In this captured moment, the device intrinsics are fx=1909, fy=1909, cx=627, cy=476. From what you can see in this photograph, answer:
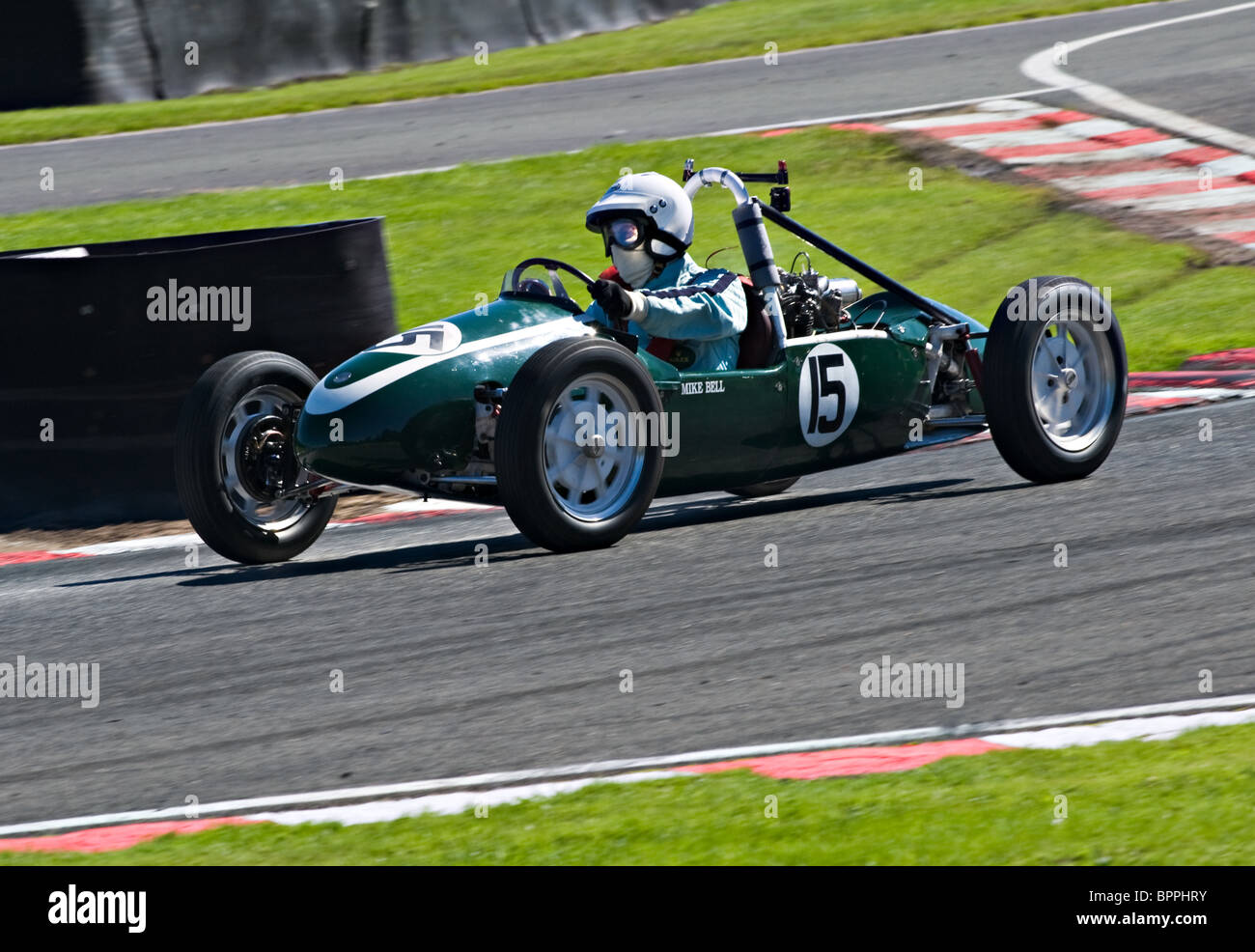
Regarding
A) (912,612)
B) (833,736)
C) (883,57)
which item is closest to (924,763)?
(833,736)

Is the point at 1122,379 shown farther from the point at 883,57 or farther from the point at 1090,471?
the point at 883,57

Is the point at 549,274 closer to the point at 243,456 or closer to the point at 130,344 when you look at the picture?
the point at 243,456

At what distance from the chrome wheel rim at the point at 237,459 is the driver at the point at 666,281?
129cm

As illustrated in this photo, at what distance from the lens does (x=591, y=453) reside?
6918 mm

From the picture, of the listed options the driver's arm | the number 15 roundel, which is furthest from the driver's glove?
the number 15 roundel

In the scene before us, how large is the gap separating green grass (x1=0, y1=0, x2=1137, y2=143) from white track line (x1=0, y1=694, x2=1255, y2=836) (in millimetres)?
15751

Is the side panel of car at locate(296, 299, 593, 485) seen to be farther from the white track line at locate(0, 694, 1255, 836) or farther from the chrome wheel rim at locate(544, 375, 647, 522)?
the white track line at locate(0, 694, 1255, 836)

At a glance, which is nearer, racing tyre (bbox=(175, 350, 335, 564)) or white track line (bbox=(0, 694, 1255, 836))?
white track line (bbox=(0, 694, 1255, 836))

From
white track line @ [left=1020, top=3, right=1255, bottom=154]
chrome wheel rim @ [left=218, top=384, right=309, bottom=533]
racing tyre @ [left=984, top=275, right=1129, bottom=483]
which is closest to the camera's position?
chrome wheel rim @ [left=218, top=384, right=309, bottom=533]

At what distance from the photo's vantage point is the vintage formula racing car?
6875 mm

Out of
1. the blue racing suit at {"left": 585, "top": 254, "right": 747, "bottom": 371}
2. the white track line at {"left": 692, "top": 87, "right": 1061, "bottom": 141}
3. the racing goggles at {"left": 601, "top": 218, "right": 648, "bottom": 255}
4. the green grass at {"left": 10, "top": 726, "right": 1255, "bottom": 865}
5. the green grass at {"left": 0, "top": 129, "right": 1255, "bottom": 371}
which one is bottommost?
the green grass at {"left": 10, "top": 726, "right": 1255, "bottom": 865}

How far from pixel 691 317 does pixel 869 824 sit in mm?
3550
